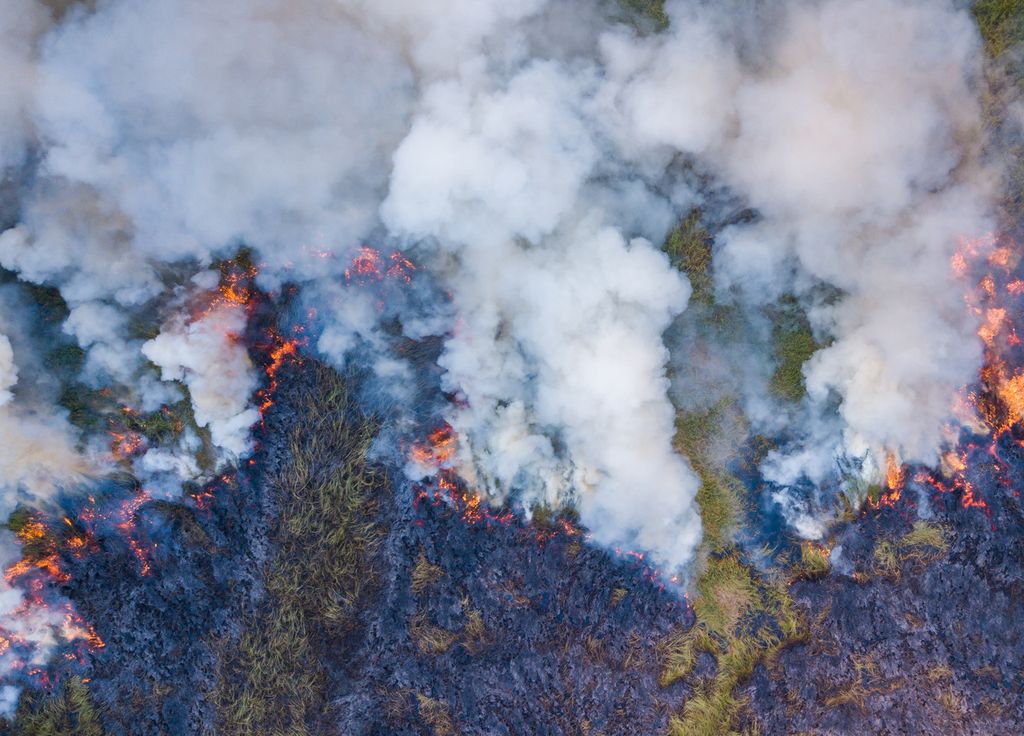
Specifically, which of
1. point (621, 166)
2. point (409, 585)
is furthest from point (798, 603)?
point (621, 166)

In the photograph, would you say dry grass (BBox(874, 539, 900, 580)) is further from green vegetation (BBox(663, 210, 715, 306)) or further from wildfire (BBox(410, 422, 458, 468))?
wildfire (BBox(410, 422, 458, 468))

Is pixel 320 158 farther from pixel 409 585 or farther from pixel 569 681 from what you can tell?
pixel 569 681

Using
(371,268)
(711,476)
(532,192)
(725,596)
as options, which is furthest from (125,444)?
(725,596)

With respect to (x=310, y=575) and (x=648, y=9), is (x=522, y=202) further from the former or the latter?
(x=310, y=575)

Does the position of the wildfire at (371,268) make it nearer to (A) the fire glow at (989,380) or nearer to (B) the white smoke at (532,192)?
(B) the white smoke at (532,192)

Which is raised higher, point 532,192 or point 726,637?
point 532,192

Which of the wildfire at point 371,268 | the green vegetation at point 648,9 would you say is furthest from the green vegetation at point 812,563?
the green vegetation at point 648,9
